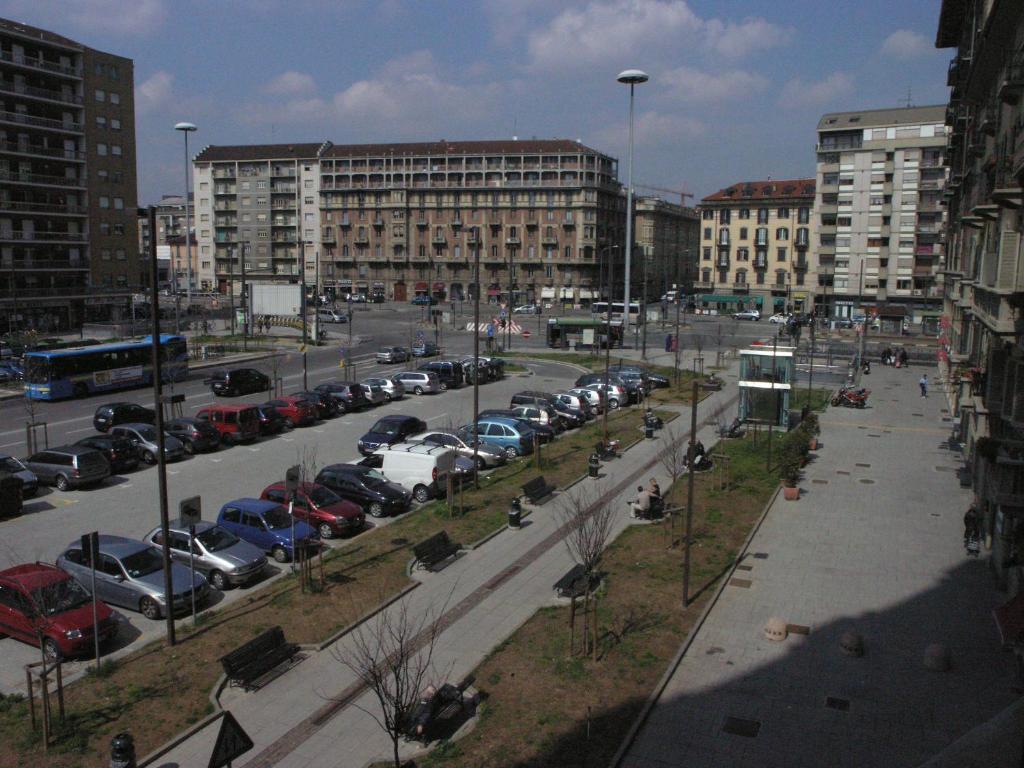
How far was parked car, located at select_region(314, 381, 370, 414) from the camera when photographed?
3828 cm

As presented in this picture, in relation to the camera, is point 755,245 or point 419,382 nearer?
point 419,382

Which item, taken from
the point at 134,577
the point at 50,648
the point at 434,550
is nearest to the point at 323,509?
the point at 434,550

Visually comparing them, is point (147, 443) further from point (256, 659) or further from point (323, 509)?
point (256, 659)

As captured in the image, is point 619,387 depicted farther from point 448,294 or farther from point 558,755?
point 448,294

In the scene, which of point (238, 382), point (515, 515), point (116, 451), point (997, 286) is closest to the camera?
point (997, 286)

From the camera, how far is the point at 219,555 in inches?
720

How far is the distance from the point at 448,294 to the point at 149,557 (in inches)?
4094

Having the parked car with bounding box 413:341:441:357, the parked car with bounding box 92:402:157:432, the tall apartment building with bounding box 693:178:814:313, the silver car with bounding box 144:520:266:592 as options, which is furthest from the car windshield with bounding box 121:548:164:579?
the tall apartment building with bounding box 693:178:814:313

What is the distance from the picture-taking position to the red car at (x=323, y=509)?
21281mm

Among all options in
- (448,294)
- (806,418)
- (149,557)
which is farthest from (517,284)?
(149,557)

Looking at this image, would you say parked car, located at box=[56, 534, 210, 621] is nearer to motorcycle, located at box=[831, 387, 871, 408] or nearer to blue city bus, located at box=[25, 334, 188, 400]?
blue city bus, located at box=[25, 334, 188, 400]

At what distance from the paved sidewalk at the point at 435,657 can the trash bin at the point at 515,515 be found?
0.23 meters

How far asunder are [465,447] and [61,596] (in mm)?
15160

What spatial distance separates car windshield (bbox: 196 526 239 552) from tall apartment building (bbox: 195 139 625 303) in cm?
9227
